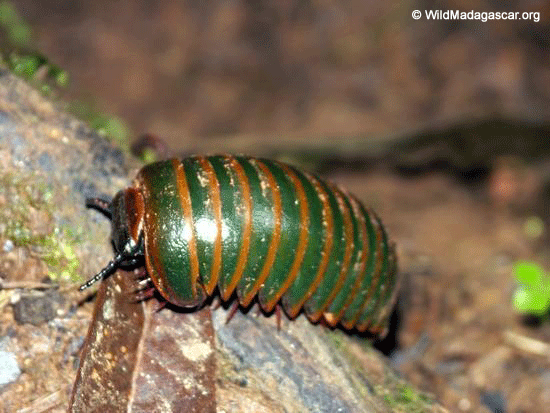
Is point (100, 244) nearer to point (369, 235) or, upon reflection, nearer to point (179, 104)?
point (369, 235)

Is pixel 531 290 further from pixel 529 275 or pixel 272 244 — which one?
pixel 272 244

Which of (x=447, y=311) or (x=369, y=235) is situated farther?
(x=447, y=311)

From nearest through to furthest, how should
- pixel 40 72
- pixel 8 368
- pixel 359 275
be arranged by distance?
1. pixel 8 368
2. pixel 359 275
3. pixel 40 72

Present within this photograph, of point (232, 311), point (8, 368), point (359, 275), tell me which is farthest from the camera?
point (359, 275)

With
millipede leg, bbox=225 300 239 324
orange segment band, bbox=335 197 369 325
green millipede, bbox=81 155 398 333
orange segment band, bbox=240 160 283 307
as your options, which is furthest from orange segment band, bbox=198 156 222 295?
orange segment band, bbox=335 197 369 325

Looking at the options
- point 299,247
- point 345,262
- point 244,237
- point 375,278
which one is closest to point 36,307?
point 244,237

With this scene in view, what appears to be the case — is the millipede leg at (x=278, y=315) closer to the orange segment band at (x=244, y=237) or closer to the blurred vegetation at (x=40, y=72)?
the orange segment band at (x=244, y=237)

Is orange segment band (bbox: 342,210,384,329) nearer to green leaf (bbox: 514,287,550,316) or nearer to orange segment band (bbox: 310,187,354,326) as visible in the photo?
orange segment band (bbox: 310,187,354,326)

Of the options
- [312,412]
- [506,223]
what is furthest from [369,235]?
[506,223]
